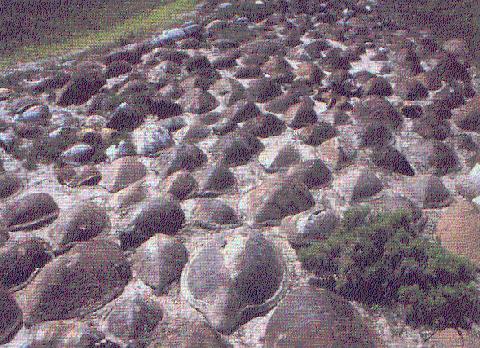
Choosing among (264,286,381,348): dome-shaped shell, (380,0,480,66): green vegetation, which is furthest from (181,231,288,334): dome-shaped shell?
(380,0,480,66): green vegetation

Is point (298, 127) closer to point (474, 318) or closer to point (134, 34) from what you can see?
point (474, 318)

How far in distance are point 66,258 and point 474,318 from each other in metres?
4.27

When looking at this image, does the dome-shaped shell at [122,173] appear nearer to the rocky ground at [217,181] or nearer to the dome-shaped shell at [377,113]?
the rocky ground at [217,181]

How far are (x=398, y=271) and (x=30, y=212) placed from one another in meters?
4.58

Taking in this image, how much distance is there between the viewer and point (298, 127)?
28.5 feet

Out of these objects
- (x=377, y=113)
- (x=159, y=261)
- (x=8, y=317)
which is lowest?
(x=377, y=113)

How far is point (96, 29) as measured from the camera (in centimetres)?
1606

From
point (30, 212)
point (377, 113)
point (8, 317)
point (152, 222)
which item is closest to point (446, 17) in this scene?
point (377, 113)

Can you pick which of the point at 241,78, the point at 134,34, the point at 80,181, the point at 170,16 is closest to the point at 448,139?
the point at 241,78

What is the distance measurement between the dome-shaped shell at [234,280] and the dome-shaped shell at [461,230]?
6.59 ft

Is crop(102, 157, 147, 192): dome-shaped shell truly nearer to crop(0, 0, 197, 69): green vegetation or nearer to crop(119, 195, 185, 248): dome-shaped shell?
crop(119, 195, 185, 248): dome-shaped shell

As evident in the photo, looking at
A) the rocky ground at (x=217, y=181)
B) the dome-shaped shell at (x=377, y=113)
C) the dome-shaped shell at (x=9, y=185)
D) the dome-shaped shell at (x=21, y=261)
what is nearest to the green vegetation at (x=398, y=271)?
the rocky ground at (x=217, y=181)

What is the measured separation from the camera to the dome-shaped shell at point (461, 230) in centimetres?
559

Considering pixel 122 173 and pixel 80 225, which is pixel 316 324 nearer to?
pixel 80 225
